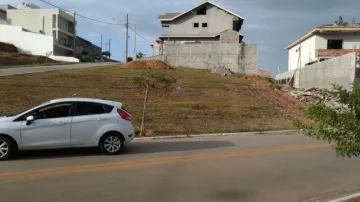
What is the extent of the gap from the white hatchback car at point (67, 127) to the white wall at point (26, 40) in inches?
2557

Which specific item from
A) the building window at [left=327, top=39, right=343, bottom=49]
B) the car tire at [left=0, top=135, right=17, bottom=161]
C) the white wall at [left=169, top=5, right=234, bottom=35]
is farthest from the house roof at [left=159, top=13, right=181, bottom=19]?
the car tire at [left=0, top=135, right=17, bottom=161]

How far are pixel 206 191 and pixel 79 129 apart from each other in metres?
4.85

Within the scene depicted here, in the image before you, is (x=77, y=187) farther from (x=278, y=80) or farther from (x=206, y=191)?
(x=278, y=80)

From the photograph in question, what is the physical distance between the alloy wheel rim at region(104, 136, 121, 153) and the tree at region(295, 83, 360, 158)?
A: 6.78 metres

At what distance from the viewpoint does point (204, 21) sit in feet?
196

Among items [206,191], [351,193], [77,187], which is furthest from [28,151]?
[351,193]

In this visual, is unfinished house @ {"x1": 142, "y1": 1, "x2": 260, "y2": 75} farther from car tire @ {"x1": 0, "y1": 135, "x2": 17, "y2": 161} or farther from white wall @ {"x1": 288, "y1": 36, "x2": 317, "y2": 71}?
car tire @ {"x1": 0, "y1": 135, "x2": 17, "y2": 161}

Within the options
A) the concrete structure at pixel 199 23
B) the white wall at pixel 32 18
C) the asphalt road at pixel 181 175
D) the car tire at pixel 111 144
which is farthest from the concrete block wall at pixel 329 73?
the white wall at pixel 32 18

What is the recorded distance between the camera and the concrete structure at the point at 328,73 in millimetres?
27234

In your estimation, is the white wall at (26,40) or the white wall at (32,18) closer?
the white wall at (26,40)

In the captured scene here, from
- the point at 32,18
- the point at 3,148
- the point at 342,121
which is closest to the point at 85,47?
the point at 32,18

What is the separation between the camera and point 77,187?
7840mm

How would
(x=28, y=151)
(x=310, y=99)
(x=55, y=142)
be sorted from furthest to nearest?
1. (x=310, y=99)
2. (x=28, y=151)
3. (x=55, y=142)

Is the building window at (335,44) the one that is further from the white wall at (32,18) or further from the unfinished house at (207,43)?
the white wall at (32,18)
